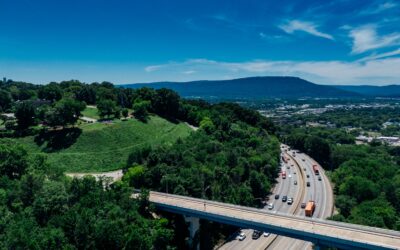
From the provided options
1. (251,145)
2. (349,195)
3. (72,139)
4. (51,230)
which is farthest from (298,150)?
(51,230)

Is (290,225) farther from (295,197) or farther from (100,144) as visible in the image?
(100,144)

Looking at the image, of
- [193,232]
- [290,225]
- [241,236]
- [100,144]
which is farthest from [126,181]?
[290,225]

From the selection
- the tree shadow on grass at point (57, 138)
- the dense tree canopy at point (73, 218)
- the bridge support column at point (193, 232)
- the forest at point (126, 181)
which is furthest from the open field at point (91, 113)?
the bridge support column at point (193, 232)

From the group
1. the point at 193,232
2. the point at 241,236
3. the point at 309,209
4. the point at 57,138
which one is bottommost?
the point at 241,236

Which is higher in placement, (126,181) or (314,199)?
(126,181)

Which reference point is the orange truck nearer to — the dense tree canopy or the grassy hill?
the dense tree canopy

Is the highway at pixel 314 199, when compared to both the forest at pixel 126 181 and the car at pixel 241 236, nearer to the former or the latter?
the car at pixel 241 236
